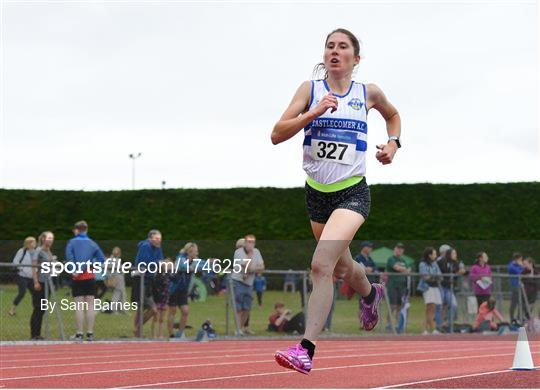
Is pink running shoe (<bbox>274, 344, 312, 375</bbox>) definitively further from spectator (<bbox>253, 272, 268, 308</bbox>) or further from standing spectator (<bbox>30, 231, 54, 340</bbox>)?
spectator (<bbox>253, 272, 268, 308</bbox>)

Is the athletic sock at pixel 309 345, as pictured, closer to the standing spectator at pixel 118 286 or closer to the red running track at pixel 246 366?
the red running track at pixel 246 366

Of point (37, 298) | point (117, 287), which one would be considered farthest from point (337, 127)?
point (117, 287)

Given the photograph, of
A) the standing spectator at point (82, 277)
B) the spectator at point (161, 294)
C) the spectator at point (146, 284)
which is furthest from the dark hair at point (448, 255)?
the standing spectator at point (82, 277)

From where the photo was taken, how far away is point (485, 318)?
22.0 m

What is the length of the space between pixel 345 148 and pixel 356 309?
1302cm

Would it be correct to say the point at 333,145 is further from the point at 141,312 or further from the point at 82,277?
the point at 141,312

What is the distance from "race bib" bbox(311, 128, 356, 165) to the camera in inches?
288

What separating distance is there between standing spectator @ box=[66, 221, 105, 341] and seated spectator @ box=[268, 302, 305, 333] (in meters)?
3.91

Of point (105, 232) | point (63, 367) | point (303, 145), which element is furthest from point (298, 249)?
point (303, 145)

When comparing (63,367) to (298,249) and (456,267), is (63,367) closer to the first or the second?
(456,267)

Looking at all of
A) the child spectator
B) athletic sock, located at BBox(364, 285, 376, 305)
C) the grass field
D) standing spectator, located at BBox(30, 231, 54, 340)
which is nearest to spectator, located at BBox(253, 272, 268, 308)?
the child spectator

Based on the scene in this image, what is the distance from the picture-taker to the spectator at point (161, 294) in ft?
58.0

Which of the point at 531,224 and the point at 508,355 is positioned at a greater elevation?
the point at 531,224

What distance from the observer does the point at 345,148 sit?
7.33 meters
